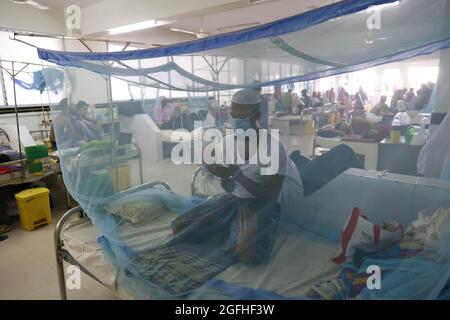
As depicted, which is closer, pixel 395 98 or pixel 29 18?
pixel 395 98

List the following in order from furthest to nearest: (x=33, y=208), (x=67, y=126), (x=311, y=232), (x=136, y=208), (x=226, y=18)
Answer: (x=226, y=18) → (x=33, y=208) → (x=67, y=126) → (x=136, y=208) → (x=311, y=232)

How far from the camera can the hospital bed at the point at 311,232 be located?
1.50m

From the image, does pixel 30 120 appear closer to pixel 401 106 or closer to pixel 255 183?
pixel 255 183

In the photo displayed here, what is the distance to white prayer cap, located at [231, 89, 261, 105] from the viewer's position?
5.16 feet

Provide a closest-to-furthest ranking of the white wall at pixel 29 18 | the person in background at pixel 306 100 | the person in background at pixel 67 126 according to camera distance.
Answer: the person in background at pixel 306 100 → the person in background at pixel 67 126 → the white wall at pixel 29 18

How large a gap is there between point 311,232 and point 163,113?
1147 millimetres

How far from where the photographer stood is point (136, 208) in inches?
84.0

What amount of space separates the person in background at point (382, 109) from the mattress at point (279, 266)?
762 mm

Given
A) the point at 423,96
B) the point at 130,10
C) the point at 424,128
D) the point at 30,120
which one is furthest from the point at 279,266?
the point at 30,120

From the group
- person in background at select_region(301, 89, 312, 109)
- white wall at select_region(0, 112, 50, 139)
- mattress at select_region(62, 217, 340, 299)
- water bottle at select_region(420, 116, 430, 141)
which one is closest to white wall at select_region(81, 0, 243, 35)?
white wall at select_region(0, 112, 50, 139)

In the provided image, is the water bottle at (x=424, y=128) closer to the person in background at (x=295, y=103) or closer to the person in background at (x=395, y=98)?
the person in background at (x=395, y=98)

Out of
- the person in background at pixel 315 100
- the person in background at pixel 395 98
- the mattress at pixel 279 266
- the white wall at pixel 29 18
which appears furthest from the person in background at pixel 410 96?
the white wall at pixel 29 18

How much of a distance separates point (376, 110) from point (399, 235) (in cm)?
63
